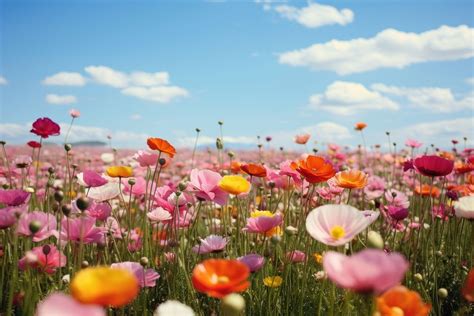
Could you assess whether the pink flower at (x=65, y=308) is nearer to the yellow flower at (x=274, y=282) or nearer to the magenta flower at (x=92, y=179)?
the yellow flower at (x=274, y=282)

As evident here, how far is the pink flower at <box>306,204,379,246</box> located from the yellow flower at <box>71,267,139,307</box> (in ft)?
1.94

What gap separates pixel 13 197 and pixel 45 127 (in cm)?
91

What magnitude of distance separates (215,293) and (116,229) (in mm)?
1568

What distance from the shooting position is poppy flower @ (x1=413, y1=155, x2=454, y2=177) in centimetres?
197

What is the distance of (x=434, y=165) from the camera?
2004mm

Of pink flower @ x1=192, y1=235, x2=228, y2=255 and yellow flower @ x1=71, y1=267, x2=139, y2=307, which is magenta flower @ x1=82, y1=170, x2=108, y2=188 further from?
yellow flower @ x1=71, y1=267, x2=139, y2=307

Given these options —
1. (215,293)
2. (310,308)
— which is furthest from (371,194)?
(215,293)

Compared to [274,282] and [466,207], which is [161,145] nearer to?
[274,282]

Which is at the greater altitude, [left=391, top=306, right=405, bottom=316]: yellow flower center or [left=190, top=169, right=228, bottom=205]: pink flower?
[left=190, top=169, right=228, bottom=205]: pink flower

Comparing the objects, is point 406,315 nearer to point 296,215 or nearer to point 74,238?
point 74,238

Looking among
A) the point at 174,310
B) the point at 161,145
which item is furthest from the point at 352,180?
the point at 174,310

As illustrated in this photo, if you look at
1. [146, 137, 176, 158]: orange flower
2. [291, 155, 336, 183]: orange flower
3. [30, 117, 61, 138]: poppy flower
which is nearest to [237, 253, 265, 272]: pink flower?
[291, 155, 336, 183]: orange flower

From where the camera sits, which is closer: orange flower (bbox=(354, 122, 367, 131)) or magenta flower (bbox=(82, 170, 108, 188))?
magenta flower (bbox=(82, 170, 108, 188))

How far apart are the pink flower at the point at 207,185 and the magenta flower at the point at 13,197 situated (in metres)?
0.68
